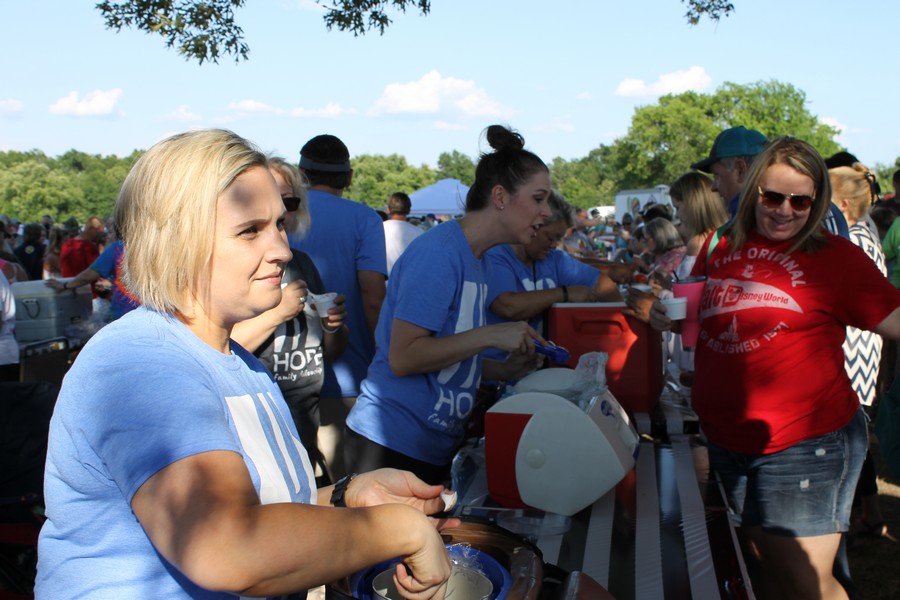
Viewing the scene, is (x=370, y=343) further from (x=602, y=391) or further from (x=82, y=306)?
(x=82, y=306)

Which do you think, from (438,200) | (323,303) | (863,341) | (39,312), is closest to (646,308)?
(323,303)

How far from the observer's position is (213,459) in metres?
0.95

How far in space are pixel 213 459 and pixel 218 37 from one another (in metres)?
5.68

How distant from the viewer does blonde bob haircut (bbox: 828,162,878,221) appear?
3.98 meters

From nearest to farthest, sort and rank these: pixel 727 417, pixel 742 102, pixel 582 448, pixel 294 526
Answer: pixel 294 526
pixel 582 448
pixel 727 417
pixel 742 102

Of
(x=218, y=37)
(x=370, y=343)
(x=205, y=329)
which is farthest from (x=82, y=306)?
(x=205, y=329)

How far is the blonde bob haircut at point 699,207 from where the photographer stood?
495cm

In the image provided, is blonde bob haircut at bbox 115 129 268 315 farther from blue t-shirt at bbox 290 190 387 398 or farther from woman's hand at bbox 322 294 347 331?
blue t-shirt at bbox 290 190 387 398

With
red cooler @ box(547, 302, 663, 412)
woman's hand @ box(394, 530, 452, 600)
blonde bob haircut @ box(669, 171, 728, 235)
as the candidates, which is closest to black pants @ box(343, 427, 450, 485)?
red cooler @ box(547, 302, 663, 412)

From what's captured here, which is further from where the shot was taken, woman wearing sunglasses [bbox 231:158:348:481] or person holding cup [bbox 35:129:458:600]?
woman wearing sunglasses [bbox 231:158:348:481]

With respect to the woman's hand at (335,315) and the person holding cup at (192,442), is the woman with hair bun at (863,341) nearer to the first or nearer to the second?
the woman's hand at (335,315)

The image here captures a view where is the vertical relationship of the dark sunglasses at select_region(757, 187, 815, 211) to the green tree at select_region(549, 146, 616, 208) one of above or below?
below

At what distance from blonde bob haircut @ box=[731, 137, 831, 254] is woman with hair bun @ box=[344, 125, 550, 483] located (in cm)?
73

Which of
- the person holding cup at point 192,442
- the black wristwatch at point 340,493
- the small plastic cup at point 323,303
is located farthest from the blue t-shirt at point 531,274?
the person holding cup at point 192,442
